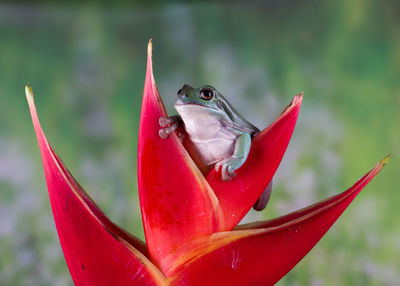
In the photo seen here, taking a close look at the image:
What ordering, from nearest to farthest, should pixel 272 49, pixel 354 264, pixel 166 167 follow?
pixel 166 167, pixel 354 264, pixel 272 49

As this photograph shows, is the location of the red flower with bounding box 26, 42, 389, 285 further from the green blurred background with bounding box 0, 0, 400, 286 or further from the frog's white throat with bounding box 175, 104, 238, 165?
the green blurred background with bounding box 0, 0, 400, 286

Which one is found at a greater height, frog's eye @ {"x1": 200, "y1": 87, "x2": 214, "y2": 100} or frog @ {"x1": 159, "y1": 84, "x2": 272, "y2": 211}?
frog's eye @ {"x1": 200, "y1": 87, "x2": 214, "y2": 100}

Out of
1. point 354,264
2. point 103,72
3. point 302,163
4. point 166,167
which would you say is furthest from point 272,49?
point 166,167

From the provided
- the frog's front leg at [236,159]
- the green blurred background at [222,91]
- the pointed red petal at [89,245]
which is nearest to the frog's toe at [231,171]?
the frog's front leg at [236,159]

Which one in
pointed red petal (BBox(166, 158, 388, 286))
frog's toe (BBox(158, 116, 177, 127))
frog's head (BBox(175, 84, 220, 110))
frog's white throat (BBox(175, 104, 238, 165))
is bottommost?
pointed red petal (BBox(166, 158, 388, 286))

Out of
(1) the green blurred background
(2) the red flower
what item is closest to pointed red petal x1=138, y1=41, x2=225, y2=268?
(2) the red flower

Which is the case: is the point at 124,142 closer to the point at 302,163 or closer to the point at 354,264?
the point at 302,163
